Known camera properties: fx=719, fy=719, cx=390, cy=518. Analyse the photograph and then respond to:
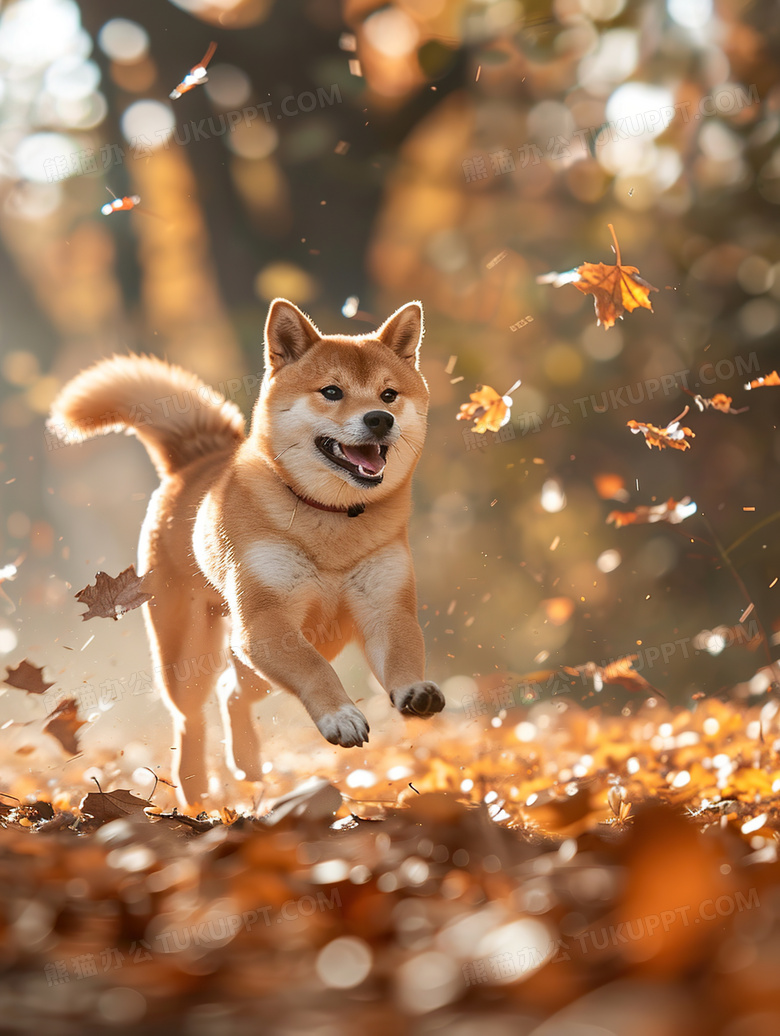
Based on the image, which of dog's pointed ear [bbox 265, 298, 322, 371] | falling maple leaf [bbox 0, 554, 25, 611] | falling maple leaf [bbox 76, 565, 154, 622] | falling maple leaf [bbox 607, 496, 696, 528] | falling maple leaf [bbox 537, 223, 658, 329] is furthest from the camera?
falling maple leaf [bbox 607, 496, 696, 528]

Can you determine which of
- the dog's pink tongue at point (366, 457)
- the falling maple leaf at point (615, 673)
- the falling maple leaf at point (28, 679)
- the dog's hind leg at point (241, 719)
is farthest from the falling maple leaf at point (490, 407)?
the falling maple leaf at point (28, 679)

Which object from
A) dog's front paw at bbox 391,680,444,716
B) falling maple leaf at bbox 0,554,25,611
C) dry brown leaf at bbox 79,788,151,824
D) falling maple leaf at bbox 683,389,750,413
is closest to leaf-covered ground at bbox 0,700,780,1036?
dry brown leaf at bbox 79,788,151,824

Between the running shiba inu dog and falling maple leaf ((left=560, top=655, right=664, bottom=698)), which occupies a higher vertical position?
the running shiba inu dog

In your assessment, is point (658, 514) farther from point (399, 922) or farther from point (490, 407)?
point (399, 922)

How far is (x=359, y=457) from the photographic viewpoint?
3.02m

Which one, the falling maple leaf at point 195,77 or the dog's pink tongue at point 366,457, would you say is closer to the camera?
the dog's pink tongue at point 366,457

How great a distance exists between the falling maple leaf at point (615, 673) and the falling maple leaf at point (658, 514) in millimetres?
874

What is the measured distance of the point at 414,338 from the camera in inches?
135

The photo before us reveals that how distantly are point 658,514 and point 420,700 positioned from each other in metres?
2.64

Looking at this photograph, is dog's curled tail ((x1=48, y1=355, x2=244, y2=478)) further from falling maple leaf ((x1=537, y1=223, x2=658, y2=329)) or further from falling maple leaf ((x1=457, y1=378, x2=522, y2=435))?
falling maple leaf ((x1=537, y1=223, x2=658, y2=329))

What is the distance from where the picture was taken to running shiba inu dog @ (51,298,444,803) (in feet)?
9.08

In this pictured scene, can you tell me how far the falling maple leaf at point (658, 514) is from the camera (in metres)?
4.11

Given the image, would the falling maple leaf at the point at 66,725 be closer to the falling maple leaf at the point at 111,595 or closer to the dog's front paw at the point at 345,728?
the falling maple leaf at the point at 111,595

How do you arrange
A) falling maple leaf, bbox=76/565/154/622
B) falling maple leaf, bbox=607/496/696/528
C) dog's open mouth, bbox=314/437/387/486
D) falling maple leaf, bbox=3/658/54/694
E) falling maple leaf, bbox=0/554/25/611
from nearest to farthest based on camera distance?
falling maple leaf, bbox=3/658/54/694 → falling maple leaf, bbox=76/565/154/622 → dog's open mouth, bbox=314/437/387/486 → falling maple leaf, bbox=0/554/25/611 → falling maple leaf, bbox=607/496/696/528
